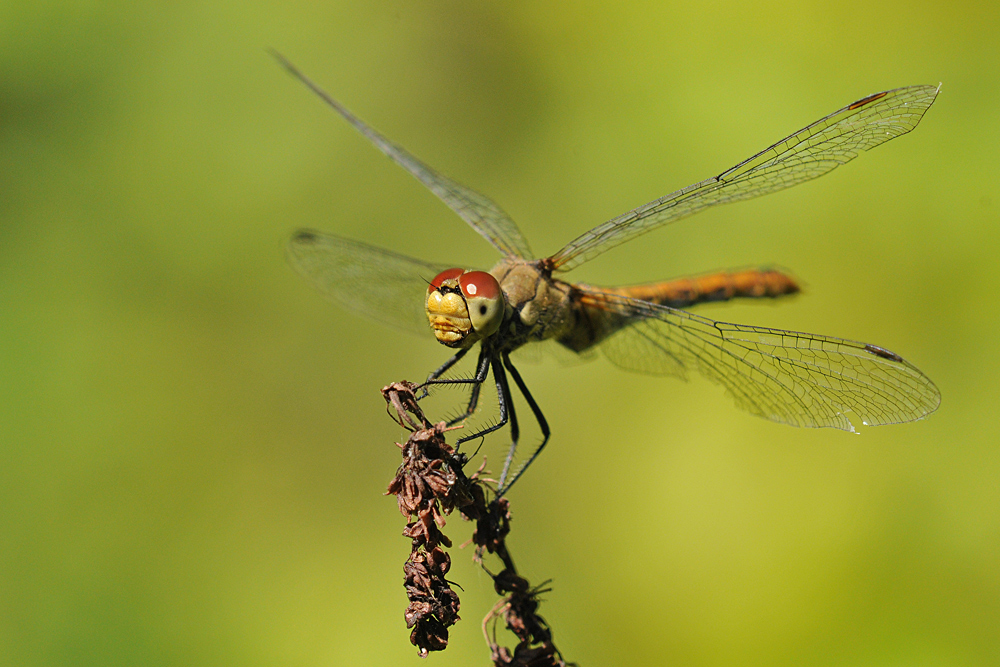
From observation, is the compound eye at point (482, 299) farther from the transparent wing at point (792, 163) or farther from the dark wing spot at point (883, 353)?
the dark wing spot at point (883, 353)

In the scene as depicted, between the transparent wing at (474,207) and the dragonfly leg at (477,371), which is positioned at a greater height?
the transparent wing at (474,207)

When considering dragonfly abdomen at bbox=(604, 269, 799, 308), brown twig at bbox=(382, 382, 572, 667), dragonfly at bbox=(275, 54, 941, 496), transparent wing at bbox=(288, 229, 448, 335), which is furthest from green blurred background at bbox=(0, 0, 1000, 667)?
brown twig at bbox=(382, 382, 572, 667)

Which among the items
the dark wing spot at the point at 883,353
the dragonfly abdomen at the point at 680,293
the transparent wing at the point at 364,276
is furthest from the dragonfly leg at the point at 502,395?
the dark wing spot at the point at 883,353

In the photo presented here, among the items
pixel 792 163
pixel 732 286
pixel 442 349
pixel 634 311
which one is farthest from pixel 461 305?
pixel 442 349

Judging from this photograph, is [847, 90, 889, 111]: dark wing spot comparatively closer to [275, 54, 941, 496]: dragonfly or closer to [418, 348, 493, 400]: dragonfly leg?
[275, 54, 941, 496]: dragonfly

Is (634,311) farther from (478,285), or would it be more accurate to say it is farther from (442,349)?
(442,349)

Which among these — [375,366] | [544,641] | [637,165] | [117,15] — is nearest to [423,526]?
[544,641]
